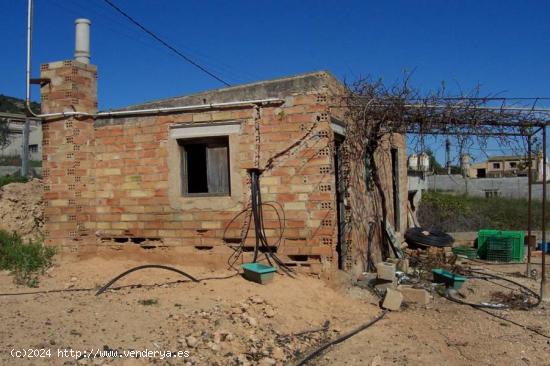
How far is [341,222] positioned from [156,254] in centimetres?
307

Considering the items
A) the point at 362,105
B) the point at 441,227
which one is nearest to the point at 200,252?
the point at 362,105

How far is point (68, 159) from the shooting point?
8.26 metres

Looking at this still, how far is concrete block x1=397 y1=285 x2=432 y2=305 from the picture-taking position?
24.0 ft

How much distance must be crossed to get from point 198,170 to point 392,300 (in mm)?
3622

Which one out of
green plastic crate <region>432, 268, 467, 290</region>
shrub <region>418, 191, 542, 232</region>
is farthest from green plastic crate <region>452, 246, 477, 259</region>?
green plastic crate <region>432, 268, 467, 290</region>

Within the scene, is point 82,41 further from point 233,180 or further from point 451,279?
point 451,279

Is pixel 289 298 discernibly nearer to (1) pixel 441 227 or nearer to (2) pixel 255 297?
(2) pixel 255 297

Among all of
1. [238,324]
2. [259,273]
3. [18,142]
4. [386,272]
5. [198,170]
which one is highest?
[18,142]

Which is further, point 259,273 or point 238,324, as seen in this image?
point 259,273

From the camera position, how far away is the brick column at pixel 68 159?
324 inches

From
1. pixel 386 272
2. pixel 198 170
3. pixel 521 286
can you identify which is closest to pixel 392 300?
pixel 386 272

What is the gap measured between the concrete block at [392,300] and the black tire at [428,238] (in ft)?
14.7

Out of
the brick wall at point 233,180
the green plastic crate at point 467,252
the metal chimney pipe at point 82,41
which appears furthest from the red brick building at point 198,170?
the green plastic crate at point 467,252

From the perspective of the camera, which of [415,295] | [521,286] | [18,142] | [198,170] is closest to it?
[415,295]
